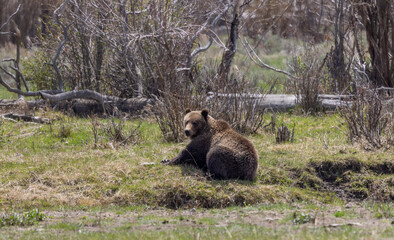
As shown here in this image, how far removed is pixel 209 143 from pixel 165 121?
9.45ft

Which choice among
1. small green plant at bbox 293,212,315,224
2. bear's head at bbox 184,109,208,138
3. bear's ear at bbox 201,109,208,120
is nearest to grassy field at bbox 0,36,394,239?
small green plant at bbox 293,212,315,224

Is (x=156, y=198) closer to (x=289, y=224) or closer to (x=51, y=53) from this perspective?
(x=289, y=224)

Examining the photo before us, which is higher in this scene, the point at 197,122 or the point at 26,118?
the point at 197,122

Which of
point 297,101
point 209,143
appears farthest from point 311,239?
point 297,101

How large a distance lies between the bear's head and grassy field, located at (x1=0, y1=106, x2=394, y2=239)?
2.22 ft

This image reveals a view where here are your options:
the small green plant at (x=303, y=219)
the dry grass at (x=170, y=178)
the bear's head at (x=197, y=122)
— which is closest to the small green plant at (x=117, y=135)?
the dry grass at (x=170, y=178)

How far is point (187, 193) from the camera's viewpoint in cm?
877

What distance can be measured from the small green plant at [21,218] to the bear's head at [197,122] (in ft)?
10.2

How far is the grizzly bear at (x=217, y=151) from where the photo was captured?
910cm

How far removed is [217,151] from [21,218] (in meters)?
3.30

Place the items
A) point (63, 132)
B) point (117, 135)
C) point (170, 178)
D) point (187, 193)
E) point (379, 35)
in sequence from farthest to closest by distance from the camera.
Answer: point (379, 35), point (63, 132), point (117, 135), point (170, 178), point (187, 193)

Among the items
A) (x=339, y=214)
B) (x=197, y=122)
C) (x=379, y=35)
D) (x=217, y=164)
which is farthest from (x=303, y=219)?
(x=379, y=35)

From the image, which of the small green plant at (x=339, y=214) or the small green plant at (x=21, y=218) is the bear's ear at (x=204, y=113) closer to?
the small green plant at (x=339, y=214)

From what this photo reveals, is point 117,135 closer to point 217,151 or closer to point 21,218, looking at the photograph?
point 217,151
